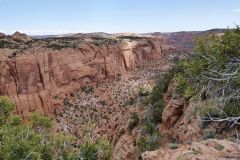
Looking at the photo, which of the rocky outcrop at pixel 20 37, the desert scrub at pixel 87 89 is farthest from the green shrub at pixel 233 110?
the rocky outcrop at pixel 20 37

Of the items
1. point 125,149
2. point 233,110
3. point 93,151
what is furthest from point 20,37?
point 233,110

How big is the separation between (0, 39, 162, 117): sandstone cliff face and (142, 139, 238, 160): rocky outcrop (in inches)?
1329

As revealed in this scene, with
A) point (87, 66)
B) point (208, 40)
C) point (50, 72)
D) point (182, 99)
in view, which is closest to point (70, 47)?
point (87, 66)

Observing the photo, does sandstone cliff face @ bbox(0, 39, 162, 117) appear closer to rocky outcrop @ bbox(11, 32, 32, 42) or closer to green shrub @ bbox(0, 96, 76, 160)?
rocky outcrop @ bbox(11, 32, 32, 42)

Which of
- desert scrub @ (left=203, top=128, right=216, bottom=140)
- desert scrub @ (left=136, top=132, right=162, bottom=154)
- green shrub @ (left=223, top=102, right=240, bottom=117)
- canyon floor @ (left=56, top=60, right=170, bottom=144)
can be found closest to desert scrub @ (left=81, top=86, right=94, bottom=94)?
canyon floor @ (left=56, top=60, right=170, bottom=144)

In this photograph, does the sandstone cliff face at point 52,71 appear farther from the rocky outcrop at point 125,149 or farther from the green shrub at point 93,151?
the green shrub at point 93,151

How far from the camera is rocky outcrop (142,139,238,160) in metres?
9.59

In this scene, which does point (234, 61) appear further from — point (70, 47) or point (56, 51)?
point (70, 47)

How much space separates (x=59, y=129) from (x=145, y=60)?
124 ft

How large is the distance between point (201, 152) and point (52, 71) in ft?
134

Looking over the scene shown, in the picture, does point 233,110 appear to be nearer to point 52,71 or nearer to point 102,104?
point 102,104

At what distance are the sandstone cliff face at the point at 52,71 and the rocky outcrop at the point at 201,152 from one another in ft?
111

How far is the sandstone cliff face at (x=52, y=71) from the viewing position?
141 feet

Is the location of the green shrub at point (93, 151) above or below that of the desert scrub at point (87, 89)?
above
